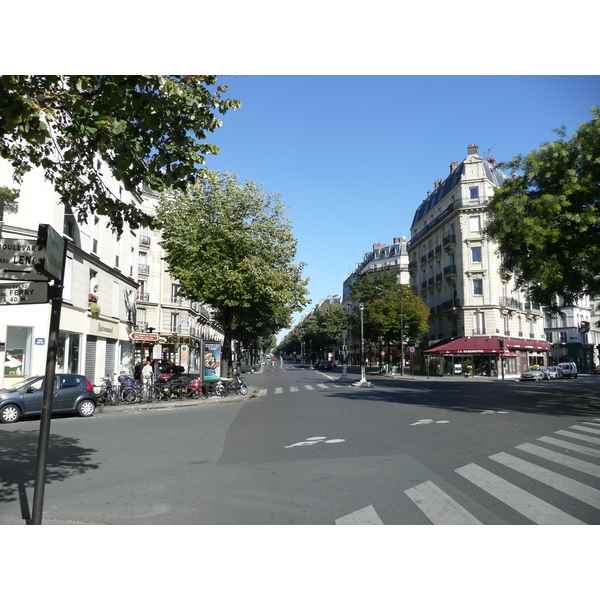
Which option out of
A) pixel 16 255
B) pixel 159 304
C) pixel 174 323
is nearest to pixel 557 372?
pixel 174 323

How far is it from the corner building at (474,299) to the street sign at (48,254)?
4284cm

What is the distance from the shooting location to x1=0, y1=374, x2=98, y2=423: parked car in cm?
1417

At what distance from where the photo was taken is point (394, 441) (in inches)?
385

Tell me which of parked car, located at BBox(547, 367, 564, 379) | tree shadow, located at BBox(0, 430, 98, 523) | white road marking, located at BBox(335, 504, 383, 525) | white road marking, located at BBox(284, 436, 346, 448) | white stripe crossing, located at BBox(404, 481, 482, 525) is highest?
parked car, located at BBox(547, 367, 564, 379)

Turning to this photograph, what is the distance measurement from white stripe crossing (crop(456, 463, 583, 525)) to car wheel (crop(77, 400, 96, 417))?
1282 centimetres

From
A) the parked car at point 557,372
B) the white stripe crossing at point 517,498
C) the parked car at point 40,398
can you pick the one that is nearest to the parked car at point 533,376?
the parked car at point 557,372

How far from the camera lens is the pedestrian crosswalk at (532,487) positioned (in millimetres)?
5129

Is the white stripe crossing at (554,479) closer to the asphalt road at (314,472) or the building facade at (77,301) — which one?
the asphalt road at (314,472)

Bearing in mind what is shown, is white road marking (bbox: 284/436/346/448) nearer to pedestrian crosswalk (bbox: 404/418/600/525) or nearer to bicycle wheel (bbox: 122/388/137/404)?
pedestrian crosswalk (bbox: 404/418/600/525)

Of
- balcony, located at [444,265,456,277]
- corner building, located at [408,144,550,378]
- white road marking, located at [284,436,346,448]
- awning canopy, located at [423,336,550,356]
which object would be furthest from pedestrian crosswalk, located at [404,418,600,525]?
balcony, located at [444,265,456,277]

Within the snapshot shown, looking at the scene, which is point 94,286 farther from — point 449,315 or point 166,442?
point 449,315

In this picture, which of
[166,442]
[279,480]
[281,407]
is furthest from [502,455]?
[281,407]

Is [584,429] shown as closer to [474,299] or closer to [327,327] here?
[474,299]

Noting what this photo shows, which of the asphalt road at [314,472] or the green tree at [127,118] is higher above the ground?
the green tree at [127,118]
